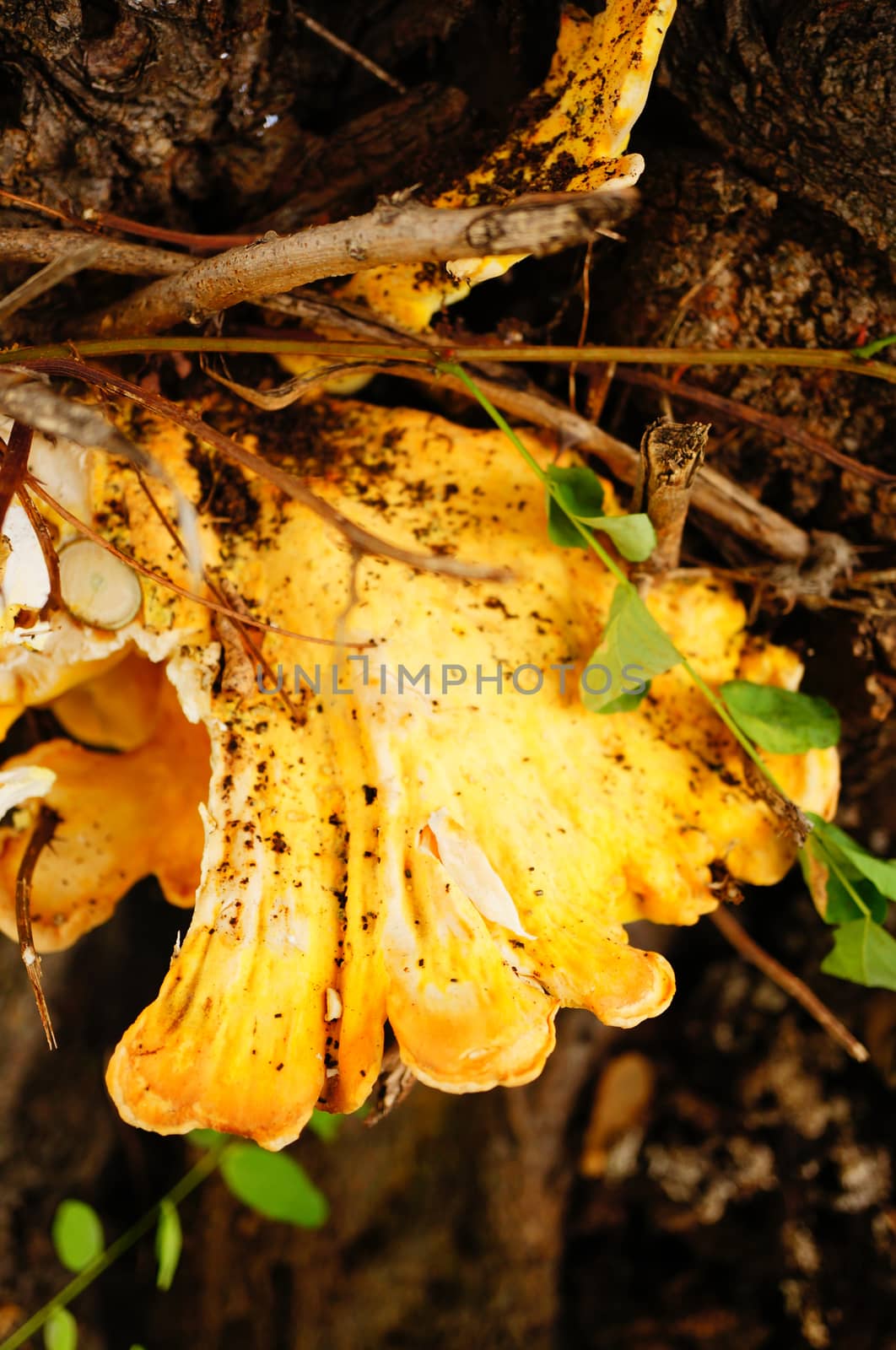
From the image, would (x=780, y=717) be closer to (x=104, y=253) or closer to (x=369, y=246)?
(x=369, y=246)

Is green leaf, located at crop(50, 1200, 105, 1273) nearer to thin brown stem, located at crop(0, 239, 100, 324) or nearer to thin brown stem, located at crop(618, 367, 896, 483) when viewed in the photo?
thin brown stem, located at crop(0, 239, 100, 324)

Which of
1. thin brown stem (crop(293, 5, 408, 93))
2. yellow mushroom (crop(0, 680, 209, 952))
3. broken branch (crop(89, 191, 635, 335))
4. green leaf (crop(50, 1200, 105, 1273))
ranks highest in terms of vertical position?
thin brown stem (crop(293, 5, 408, 93))

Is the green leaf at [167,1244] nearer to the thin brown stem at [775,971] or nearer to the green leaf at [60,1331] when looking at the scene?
the green leaf at [60,1331]

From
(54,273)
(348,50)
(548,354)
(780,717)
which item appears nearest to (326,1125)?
(780,717)

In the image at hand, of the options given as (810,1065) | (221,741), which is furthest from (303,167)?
(810,1065)

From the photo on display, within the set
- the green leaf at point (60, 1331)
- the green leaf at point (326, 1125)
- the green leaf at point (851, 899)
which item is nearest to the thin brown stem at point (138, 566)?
the green leaf at point (851, 899)

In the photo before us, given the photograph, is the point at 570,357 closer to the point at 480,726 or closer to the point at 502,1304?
the point at 480,726

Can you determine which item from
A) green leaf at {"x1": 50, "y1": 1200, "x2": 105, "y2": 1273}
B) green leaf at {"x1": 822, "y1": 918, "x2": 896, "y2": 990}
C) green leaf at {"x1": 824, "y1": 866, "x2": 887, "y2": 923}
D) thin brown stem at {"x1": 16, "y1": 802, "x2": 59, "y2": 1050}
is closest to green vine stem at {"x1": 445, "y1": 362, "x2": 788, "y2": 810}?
green leaf at {"x1": 824, "y1": 866, "x2": 887, "y2": 923}
